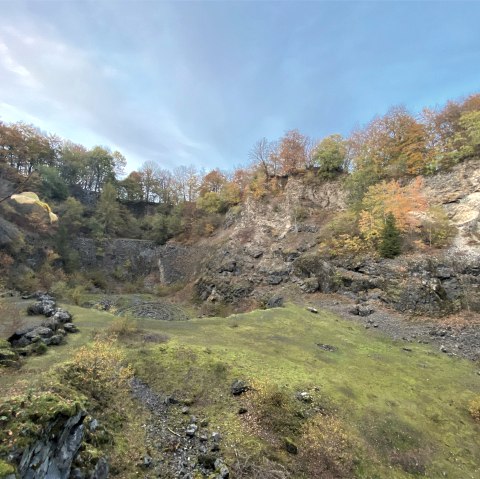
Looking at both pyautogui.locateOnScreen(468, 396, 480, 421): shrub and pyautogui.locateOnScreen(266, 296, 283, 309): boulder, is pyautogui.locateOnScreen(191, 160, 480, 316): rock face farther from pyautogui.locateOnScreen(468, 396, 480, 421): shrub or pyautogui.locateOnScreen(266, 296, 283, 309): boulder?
pyautogui.locateOnScreen(468, 396, 480, 421): shrub

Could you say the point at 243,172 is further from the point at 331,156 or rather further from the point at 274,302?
the point at 274,302

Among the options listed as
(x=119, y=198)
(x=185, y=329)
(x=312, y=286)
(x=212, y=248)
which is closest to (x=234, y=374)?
(x=185, y=329)

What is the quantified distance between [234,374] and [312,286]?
15678 millimetres

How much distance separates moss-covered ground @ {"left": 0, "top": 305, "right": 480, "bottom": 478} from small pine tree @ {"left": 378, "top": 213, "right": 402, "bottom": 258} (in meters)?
9.00

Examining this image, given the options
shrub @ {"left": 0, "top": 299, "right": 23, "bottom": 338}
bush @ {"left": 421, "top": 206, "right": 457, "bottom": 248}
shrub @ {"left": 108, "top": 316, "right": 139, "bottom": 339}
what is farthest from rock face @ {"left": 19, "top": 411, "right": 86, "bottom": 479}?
bush @ {"left": 421, "top": 206, "right": 457, "bottom": 248}

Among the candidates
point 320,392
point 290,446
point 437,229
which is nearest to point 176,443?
point 290,446

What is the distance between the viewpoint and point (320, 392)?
1100 cm

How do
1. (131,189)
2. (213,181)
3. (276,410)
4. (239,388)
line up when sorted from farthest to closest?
(131,189)
(213,181)
(239,388)
(276,410)

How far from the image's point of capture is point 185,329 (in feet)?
55.2

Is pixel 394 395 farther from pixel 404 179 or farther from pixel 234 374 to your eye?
pixel 404 179

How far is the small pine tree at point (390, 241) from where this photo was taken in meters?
24.2

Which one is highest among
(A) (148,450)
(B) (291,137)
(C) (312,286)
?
(B) (291,137)

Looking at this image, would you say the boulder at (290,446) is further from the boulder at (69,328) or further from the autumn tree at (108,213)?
the autumn tree at (108,213)

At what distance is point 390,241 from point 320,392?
17.1 metres
